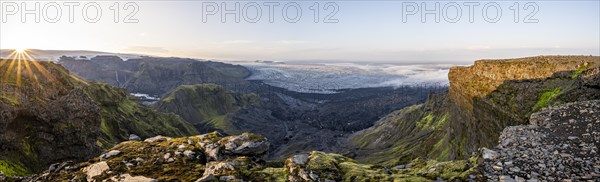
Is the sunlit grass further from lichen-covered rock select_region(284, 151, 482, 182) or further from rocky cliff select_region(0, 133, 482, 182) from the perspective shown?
lichen-covered rock select_region(284, 151, 482, 182)

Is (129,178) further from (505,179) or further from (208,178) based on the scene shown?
(505,179)

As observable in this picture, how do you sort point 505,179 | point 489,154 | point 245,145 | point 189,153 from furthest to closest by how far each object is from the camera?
point 245,145 → point 189,153 → point 489,154 → point 505,179

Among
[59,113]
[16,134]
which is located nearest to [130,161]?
[16,134]

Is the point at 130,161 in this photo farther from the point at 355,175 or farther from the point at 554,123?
the point at 554,123

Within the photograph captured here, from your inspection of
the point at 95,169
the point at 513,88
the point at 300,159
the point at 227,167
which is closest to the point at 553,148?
the point at 300,159

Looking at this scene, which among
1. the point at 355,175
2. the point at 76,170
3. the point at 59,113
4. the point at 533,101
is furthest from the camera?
the point at 59,113

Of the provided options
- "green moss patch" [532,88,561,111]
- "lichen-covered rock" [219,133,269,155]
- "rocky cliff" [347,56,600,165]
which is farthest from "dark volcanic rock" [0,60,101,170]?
"rocky cliff" [347,56,600,165]
